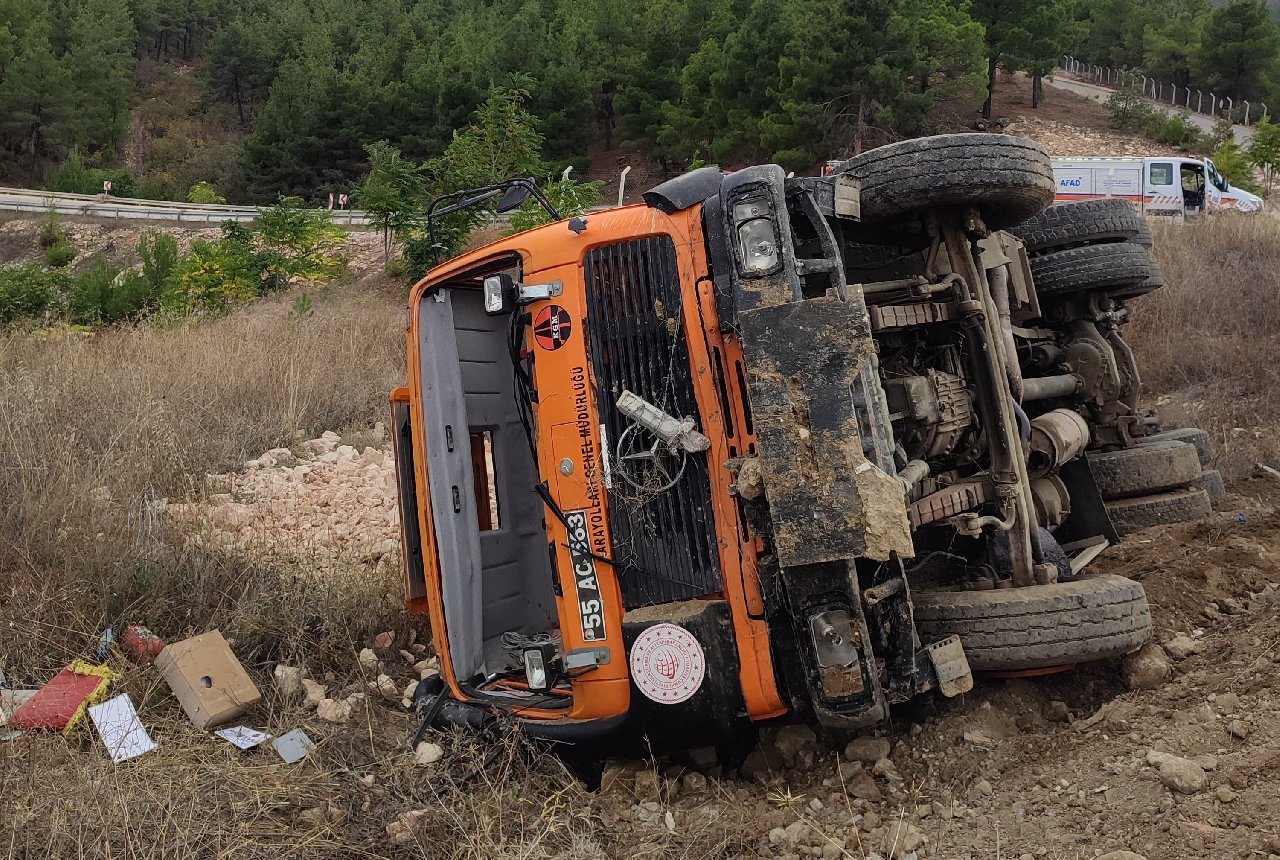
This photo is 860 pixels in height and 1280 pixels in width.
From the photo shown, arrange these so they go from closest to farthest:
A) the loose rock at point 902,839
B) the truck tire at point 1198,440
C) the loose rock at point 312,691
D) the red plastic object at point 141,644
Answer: the loose rock at point 902,839 → the loose rock at point 312,691 → the red plastic object at point 141,644 → the truck tire at point 1198,440

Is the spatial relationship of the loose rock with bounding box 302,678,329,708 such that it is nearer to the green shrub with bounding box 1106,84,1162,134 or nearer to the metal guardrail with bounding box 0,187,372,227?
the metal guardrail with bounding box 0,187,372,227

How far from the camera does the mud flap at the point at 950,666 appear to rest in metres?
3.10

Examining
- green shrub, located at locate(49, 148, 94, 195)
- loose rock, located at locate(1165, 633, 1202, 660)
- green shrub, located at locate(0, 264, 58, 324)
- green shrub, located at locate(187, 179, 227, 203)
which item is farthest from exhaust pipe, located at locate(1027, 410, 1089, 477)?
green shrub, located at locate(49, 148, 94, 195)

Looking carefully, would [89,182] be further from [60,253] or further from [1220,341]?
[1220,341]

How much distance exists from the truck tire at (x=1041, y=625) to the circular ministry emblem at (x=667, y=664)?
2.64ft

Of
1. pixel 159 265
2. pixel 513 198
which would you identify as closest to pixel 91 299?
pixel 159 265

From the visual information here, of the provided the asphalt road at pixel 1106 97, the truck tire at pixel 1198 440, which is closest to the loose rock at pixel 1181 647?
the truck tire at pixel 1198 440

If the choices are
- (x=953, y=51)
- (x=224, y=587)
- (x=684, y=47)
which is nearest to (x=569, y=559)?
(x=224, y=587)

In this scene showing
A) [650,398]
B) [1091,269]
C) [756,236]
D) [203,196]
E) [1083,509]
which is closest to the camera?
[756,236]

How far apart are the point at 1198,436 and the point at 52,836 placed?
6164 mm

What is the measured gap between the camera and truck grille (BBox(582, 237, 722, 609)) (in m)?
3.23

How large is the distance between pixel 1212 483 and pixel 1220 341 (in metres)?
3.35

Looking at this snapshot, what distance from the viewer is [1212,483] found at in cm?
581

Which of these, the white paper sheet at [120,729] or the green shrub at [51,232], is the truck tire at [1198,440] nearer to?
the white paper sheet at [120,729]
